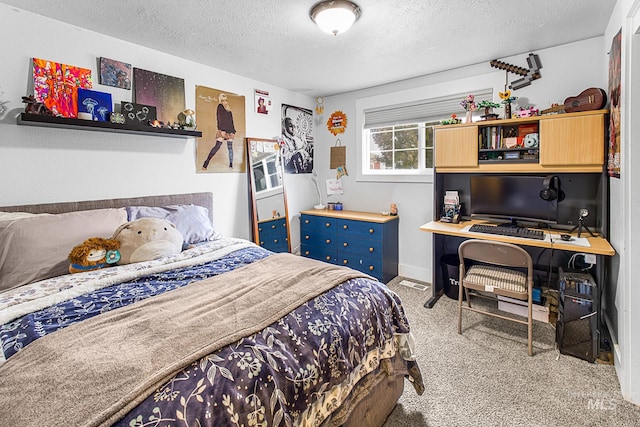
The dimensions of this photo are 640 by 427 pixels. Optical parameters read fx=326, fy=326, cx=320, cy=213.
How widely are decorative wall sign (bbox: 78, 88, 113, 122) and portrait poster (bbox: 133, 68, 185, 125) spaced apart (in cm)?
24

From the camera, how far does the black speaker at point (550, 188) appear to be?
259cm

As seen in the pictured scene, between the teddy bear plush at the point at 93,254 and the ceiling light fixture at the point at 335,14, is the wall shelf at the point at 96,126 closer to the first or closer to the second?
the teddy bear plush at the point at 93,254

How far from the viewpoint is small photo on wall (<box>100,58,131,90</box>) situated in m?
2.43

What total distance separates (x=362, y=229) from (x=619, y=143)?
7.32ft

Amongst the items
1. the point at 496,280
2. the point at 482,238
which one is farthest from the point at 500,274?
the point at 482,238

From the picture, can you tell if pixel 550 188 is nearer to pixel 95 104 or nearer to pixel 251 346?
pixel 251 346

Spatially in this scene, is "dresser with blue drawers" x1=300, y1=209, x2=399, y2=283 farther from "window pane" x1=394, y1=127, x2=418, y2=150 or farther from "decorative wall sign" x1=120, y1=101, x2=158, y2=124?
"decorative wall sign" x1=120, y1=101, x2=158, y2=124

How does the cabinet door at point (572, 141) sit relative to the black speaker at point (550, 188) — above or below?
above

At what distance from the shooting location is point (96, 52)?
2.41 m

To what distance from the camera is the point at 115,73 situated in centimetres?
249

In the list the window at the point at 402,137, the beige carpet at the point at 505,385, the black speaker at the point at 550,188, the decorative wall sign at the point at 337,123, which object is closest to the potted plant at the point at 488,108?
the window at the point at 402,137

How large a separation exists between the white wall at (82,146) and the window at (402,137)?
1.71 metres

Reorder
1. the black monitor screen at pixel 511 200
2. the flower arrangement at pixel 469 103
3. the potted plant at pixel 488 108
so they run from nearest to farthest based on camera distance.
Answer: the black monitor screen at pixel 511 200 < the potted plant at pixel 488 108 < the flower arrangement at pixel 469 103

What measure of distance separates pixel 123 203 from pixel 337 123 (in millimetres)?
2670
